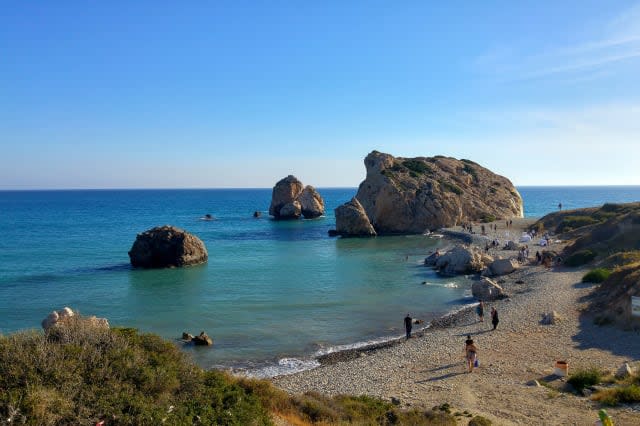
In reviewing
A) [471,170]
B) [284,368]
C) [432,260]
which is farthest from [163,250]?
[471,170]

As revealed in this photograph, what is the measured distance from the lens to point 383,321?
27.0 m

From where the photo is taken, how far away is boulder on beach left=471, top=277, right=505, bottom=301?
101ft

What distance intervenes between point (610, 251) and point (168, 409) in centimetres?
3708

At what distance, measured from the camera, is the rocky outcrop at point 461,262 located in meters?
40.6

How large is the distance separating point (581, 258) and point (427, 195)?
38574 mm

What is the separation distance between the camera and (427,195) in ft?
248

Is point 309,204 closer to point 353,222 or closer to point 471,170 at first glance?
point 353,222

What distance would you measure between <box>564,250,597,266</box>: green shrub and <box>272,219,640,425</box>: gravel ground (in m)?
11.7

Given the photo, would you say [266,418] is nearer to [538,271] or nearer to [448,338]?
[448,338]

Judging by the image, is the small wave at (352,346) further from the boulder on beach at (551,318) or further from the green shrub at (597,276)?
the green shrub at (597,276)

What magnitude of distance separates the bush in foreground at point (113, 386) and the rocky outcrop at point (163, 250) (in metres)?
35.1

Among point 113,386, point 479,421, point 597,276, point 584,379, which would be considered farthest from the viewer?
point 597,276

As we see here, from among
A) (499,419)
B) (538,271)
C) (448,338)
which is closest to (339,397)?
(499,419)

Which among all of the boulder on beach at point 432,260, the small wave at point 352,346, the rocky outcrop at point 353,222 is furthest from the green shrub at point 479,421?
the rocky outcrop at point 353,222
